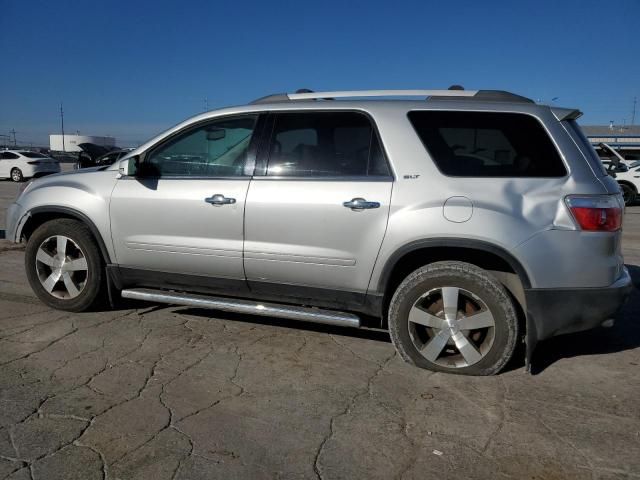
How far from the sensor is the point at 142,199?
4422 millimetres

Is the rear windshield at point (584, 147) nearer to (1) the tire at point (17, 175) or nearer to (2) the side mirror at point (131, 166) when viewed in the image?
(2) the side mirror at point (131, 166)

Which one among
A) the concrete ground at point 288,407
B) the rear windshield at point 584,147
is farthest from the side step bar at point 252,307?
the rear windshield at point 584,147

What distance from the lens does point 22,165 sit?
25.4 metres

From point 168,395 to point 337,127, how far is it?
2165mm

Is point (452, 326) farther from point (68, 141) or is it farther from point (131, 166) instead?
point (68, 141)

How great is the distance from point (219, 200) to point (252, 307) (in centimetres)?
84

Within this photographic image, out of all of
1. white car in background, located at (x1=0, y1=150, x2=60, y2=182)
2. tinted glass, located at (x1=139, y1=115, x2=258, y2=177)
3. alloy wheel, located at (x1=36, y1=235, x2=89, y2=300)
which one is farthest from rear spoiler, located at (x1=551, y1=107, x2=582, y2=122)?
white car in background, located at (x1=0, y1=150, x2=60, y2=182)

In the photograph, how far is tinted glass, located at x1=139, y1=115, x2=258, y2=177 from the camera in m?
4.29

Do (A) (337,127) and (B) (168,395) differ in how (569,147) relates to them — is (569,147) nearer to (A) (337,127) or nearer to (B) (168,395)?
(A) (337,127)

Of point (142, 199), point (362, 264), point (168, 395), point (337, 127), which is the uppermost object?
point (337, 127)

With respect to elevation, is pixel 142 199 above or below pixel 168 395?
above

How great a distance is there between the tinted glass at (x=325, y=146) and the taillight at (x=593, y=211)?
1.20 metres

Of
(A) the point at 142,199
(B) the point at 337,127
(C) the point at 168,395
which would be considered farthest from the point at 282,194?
(C) the point at 168,395

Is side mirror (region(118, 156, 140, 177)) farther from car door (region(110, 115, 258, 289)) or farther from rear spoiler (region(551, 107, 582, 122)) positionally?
rear spoiler (region(551, 107, 582, 122))
